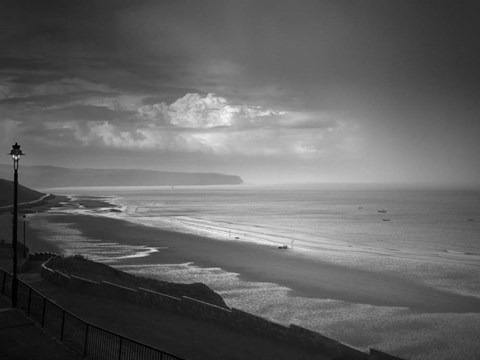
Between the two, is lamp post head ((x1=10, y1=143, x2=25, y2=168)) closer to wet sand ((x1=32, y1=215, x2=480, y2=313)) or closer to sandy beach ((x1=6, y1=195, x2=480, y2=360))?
sandy beach ((x1=6, y1=195, x2=480, y2=360))

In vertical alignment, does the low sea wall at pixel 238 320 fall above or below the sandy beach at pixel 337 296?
above

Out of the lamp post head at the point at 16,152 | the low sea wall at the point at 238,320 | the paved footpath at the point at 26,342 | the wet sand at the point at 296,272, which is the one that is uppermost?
the lamp post head at the point at 16,152

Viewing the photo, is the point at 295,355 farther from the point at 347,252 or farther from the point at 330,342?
the point at 347,252

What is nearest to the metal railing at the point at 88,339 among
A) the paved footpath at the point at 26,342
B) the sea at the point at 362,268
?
the paved footpath at the point at 26,342

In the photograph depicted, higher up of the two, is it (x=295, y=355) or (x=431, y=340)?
(x=295, y=355)

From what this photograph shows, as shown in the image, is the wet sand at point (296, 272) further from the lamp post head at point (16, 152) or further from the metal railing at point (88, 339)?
the lamp post head at point (16, 152)

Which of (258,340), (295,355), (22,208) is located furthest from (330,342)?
(22,208)
